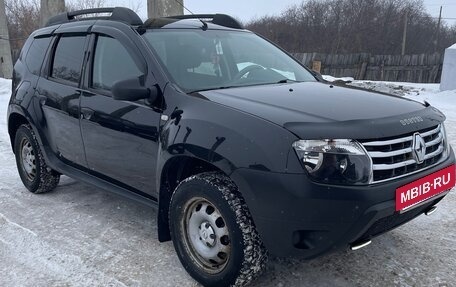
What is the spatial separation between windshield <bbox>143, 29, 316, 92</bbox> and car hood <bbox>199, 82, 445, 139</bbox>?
0.24m

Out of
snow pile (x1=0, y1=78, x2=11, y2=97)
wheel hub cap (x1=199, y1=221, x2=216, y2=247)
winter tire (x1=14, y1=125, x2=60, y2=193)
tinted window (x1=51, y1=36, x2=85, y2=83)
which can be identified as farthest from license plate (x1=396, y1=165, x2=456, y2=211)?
snow pile (x1=0, y1=78, x2=11, y2=97)

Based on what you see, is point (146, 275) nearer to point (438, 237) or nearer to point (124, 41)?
point (124, 41)

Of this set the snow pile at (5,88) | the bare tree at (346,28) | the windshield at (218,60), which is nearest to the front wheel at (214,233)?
the windshield at (218,60)

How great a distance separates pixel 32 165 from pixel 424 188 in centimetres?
382

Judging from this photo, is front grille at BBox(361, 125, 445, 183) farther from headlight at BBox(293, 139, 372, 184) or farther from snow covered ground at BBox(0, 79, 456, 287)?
snow covered ground at BBox(0, 79, 456, 287)

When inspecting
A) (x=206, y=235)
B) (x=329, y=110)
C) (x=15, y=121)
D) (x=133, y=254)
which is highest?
Result: (x=329, y=110)

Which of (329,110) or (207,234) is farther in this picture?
(207,234)

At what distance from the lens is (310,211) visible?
2.36 m

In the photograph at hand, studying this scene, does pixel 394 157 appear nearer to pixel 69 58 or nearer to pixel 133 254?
pixel 133 254

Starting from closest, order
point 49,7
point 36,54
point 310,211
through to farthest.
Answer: point 310,211
point 36,54
point 49,7

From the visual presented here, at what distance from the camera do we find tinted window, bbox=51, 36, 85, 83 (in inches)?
159

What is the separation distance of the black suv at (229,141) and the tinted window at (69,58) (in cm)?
2

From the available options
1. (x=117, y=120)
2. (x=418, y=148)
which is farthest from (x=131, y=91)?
(x=418, y=148)

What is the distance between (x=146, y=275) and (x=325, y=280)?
1.19 meters
